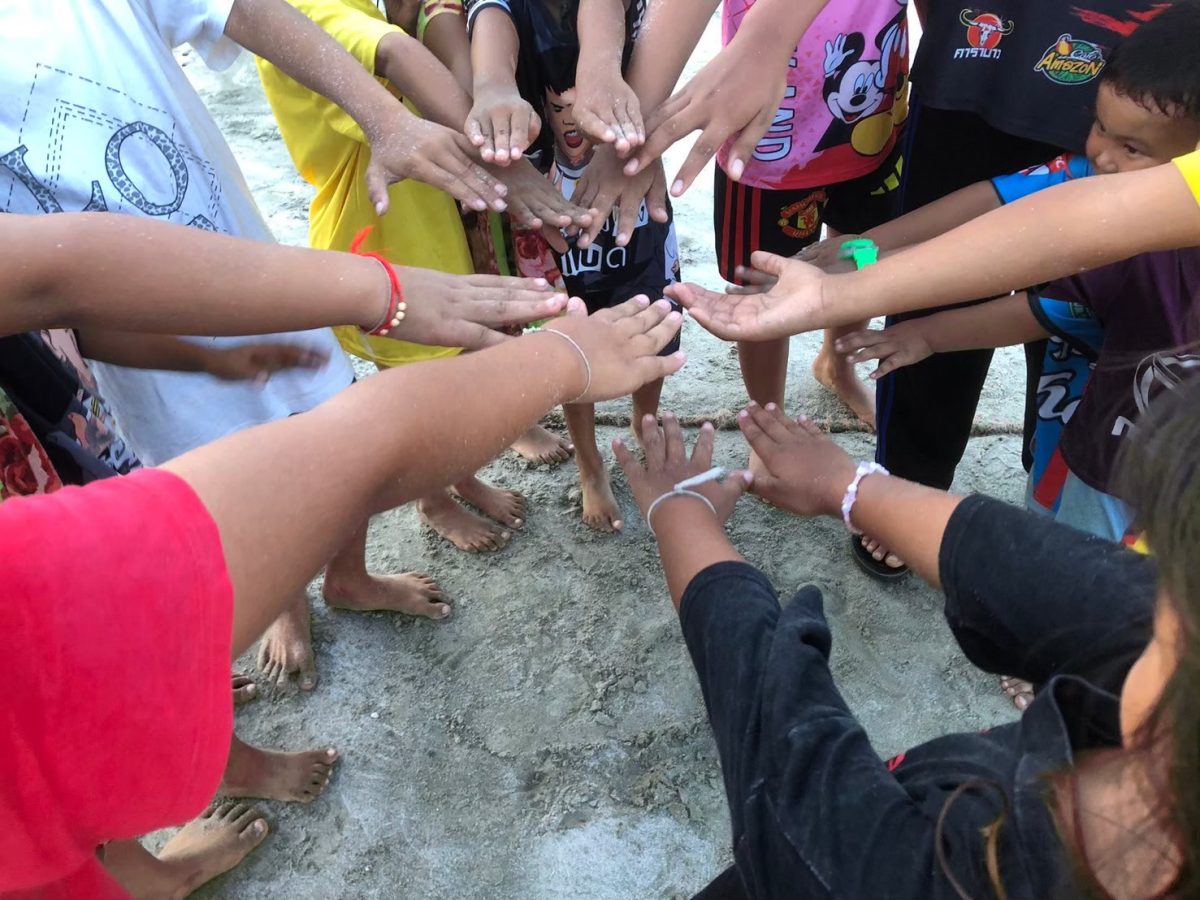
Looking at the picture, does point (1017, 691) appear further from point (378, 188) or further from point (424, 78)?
point (424, 78)

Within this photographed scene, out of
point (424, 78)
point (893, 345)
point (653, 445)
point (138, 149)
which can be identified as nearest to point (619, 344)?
point (653, 445)

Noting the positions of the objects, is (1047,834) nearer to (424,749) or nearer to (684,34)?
(424,749)

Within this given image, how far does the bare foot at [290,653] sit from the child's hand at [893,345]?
4.58ft

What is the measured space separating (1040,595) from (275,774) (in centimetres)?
149

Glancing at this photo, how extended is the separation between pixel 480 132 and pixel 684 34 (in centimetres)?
52

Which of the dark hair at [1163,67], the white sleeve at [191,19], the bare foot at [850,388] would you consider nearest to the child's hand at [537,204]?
the white sleeve at [191,19]

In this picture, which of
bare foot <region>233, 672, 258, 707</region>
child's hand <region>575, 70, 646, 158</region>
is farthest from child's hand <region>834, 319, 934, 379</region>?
bare foot <region>233, 672, 258, 707</region>

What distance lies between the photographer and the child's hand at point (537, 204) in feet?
5.76

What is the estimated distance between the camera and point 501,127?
1.68m

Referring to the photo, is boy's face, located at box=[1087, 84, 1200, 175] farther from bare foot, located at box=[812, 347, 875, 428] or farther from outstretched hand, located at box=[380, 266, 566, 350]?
bare foot, located at box=[812, 347, 875, 428]

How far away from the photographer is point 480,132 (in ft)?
5.49

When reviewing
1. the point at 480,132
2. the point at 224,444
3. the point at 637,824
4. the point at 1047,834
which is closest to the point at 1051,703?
the point at 1047,834

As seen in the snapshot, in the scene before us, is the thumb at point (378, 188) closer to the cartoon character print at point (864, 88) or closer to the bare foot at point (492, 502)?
the bare foot at point (492, 502)

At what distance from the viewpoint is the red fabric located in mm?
653
